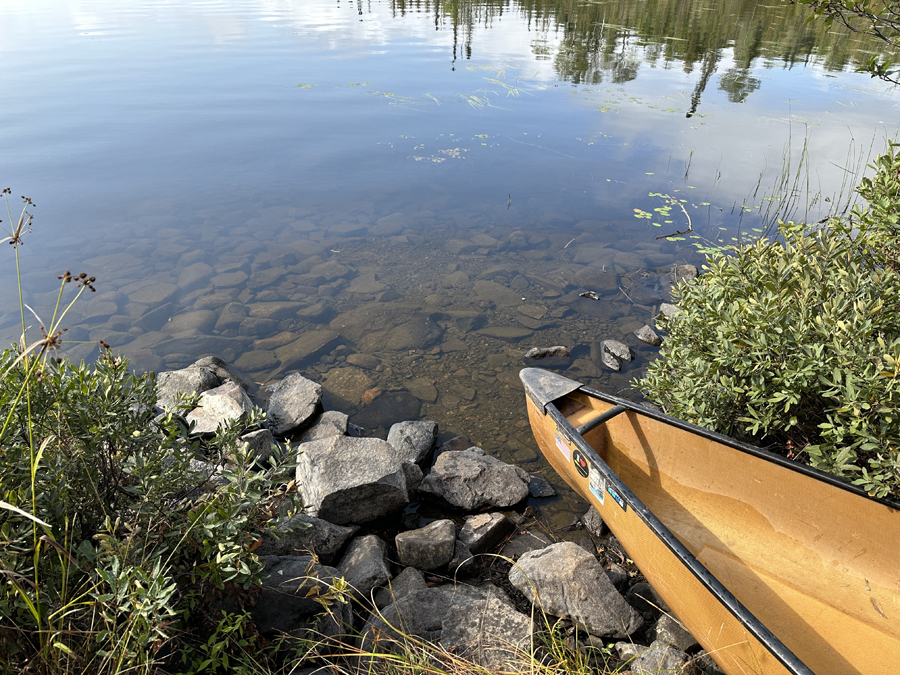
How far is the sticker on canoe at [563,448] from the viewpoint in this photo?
376cm

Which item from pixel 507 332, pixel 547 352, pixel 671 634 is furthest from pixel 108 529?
pixel 507 332

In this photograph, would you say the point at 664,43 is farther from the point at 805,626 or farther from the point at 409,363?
the point at 805,626

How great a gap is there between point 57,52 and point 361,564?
78.2 feet

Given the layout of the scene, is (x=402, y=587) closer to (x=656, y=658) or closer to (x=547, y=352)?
(x=656, y=658)

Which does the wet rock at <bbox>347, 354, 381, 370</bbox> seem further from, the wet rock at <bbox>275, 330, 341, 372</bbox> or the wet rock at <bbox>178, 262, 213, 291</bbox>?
the wet rock at <bbox>178, 262, 213, 291</bbox>

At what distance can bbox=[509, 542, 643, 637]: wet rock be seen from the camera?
121 inches

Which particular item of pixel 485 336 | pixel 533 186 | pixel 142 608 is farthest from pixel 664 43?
pixel 142 608

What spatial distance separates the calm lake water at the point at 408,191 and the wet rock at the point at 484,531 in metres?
0.69

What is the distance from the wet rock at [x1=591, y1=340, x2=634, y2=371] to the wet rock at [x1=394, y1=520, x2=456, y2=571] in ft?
10.9

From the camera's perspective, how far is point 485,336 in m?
6.66

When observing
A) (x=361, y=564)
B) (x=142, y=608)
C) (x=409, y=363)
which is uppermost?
(x=142, y=608)

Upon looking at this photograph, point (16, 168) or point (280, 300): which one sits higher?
point (16, 168)

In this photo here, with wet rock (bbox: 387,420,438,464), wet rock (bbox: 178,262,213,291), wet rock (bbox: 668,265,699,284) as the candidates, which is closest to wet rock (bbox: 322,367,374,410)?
wet rock (bbox: 387,420,438,464)

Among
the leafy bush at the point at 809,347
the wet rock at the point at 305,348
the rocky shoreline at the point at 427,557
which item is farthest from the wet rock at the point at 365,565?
the wet rock at the point at 305,348
